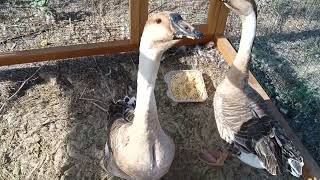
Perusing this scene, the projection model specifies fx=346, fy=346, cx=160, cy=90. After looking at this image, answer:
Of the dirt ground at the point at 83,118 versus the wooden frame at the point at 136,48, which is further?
the wooden frame at the point at 136,48

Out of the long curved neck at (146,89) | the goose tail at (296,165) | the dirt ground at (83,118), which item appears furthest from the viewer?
the dirt ground at (83,118)

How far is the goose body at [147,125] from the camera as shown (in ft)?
5.58

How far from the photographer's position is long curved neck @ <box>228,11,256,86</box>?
9.34 feet

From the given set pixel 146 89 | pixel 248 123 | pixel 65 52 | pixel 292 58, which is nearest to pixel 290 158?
pixel 248 123

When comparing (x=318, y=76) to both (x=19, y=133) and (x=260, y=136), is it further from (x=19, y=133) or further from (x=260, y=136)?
(x=19, y=133)

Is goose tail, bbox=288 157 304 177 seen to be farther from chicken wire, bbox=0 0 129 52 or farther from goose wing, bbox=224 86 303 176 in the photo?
chicken wire, bbox=0 0 129 52

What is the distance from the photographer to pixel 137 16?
11.1ft

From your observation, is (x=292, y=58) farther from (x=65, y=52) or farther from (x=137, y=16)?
(x=65, y=52)

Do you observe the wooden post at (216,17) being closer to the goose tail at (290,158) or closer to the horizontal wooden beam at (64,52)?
the horizontal wooden beam at (64,52)

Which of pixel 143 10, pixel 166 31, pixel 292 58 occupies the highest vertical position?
pixel 166 31

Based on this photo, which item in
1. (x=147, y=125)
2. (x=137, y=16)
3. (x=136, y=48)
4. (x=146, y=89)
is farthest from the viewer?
(x=136, y=48)

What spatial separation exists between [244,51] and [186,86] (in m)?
0.85

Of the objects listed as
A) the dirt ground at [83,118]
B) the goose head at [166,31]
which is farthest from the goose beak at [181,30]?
the dirt ground at [83,118]

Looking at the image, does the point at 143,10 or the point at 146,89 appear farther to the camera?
the point at 143,10
